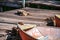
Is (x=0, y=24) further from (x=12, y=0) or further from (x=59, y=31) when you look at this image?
(x=12, y=0)

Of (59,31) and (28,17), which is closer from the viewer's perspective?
(59,31)

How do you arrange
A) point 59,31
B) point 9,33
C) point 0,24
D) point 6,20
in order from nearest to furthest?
point 59,31 → point 9,33 → point 0,24 → point 6,20

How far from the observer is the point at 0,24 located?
3.78 meters

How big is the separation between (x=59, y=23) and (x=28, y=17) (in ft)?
4.42

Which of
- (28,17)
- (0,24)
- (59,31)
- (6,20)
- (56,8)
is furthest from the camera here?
(56,8)

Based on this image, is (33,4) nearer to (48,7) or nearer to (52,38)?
(48,7)

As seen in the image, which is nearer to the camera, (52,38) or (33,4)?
(52,38)

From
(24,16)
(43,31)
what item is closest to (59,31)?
(43,31)

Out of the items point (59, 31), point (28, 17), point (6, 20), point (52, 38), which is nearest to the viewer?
point (52, 38)

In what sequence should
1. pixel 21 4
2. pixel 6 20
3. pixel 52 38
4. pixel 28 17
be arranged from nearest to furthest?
pixel 52 38
pixel 6 20
pixel 28 17
pixel 21 4

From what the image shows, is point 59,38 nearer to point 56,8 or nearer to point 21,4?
point 56,8

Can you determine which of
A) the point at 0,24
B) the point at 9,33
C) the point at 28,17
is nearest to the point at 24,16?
the point at 28,17

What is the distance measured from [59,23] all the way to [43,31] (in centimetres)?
44

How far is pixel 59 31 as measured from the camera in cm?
290
